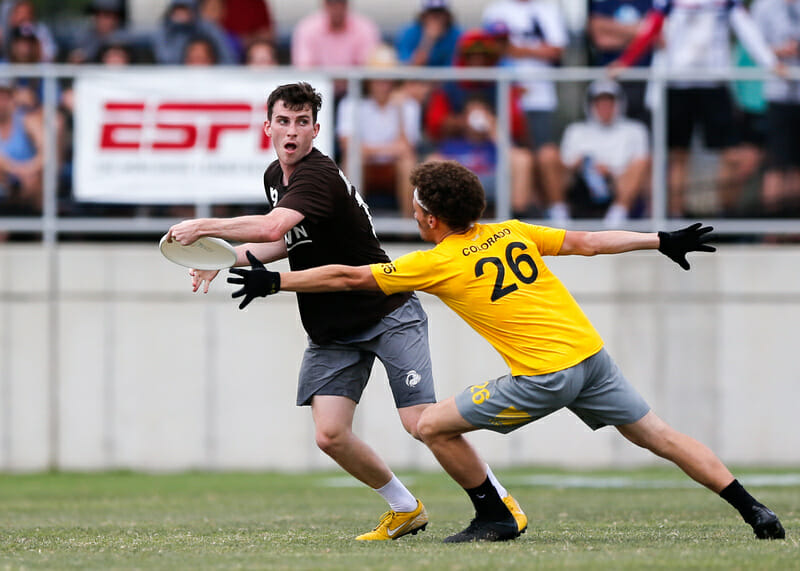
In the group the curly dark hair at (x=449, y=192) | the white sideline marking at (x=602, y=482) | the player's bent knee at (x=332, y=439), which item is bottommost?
the white sideline marking at (x=602, y=482)

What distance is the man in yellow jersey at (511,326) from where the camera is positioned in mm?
6453

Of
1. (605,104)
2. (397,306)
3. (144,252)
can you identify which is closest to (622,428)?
(397,306)

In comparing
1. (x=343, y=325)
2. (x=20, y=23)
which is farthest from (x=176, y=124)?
(x=343, y=325)

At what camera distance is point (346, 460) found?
7.18m

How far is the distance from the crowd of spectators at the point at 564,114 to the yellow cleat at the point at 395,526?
5893mm

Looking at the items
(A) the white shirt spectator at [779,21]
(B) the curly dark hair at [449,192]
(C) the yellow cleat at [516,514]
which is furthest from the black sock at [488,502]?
(A) the white shirt spectator at [779,21]

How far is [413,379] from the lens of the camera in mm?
7121

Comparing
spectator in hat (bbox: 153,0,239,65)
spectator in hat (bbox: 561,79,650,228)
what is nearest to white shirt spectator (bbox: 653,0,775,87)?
spectator in hat (bbox: 561,79,650,228)

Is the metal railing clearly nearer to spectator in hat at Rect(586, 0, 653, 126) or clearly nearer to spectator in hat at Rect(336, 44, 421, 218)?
spectator in hat at Rect(336, 44, 421, 218)

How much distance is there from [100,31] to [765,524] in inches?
379

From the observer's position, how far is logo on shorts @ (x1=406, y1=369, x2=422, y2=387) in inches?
280

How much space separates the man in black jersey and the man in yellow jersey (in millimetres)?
560

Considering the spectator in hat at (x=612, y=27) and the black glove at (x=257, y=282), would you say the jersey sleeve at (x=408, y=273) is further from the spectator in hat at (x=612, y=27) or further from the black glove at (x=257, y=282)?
the spectator in hat at (x=612, y=27)

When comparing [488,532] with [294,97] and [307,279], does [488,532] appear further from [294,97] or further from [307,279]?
[294,97]
